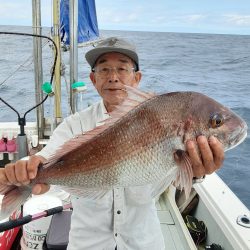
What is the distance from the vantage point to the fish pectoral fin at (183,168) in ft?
5.09

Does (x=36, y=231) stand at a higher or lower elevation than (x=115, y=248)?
higher

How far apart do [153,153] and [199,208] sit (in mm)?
2388

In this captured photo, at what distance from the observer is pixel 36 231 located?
9.55ft

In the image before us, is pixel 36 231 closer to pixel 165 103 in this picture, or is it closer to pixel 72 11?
pixel 165 103

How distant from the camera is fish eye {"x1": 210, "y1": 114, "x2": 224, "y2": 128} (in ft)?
5.13

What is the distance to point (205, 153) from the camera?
Result: 1539 millimetres

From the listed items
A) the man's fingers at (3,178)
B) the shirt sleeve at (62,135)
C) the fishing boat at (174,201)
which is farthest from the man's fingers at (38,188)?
the fishing boat at (174,201)

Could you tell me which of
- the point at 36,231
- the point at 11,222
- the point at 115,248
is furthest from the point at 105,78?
the point at 36,231

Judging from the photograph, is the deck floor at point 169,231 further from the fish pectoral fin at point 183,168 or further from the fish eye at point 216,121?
the fish eye at point 216,121

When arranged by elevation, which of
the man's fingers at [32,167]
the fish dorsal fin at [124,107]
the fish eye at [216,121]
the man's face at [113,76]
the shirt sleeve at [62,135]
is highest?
the man's face at [113,76]

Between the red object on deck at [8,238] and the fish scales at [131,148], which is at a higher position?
the red object on deck at [8,238]

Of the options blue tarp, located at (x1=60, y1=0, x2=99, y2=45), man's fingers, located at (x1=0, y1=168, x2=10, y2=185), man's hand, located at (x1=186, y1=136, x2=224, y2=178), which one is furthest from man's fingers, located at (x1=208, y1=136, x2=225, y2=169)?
blue tarp, located at (x1=60, y1=0, x2=99, y2=45)

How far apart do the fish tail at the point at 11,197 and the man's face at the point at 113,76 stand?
0.78 m

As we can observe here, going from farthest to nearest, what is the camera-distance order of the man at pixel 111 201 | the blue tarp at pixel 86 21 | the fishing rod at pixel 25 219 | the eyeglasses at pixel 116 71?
the blue tarp at pixel 86 21
the fishing rod at pixel 25 219
the eyeglasses at pixel 116 71
the man at pixel 111 201
